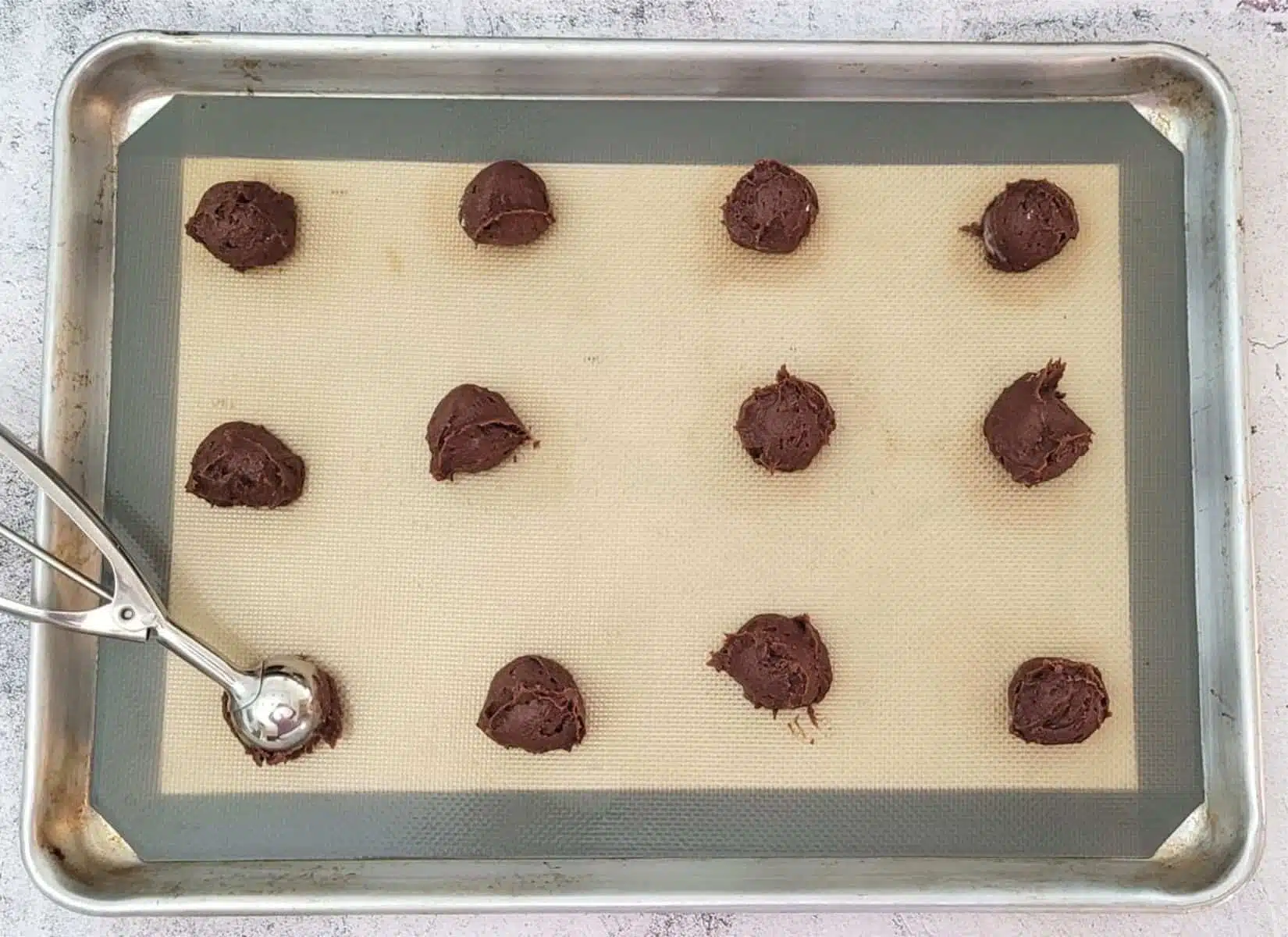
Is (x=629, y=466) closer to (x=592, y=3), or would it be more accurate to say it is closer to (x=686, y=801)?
(x=686, y=801)

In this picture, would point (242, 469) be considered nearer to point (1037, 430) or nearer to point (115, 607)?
point (115, 607)

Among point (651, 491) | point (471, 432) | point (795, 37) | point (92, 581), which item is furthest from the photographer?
point (795, 37)

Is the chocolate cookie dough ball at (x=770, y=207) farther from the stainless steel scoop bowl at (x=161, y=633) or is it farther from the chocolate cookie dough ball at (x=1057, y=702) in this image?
the stainless steel scoop bowl at (x=161, y=633)

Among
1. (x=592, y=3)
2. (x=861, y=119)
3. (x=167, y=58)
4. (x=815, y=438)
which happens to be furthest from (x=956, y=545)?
(x=167, y=58)

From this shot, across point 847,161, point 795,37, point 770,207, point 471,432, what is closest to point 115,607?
point 471,432

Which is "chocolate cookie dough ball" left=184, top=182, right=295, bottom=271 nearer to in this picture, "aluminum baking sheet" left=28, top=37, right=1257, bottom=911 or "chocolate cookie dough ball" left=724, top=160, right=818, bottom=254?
"aluminum baking sheet" left=28, top=37, right=1257, bottom=911

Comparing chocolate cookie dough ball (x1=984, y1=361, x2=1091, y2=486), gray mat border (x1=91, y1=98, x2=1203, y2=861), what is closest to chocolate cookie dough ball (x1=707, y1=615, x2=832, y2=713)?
gray mat border (x1=91, y1=98, x2=1203, y2=861)
